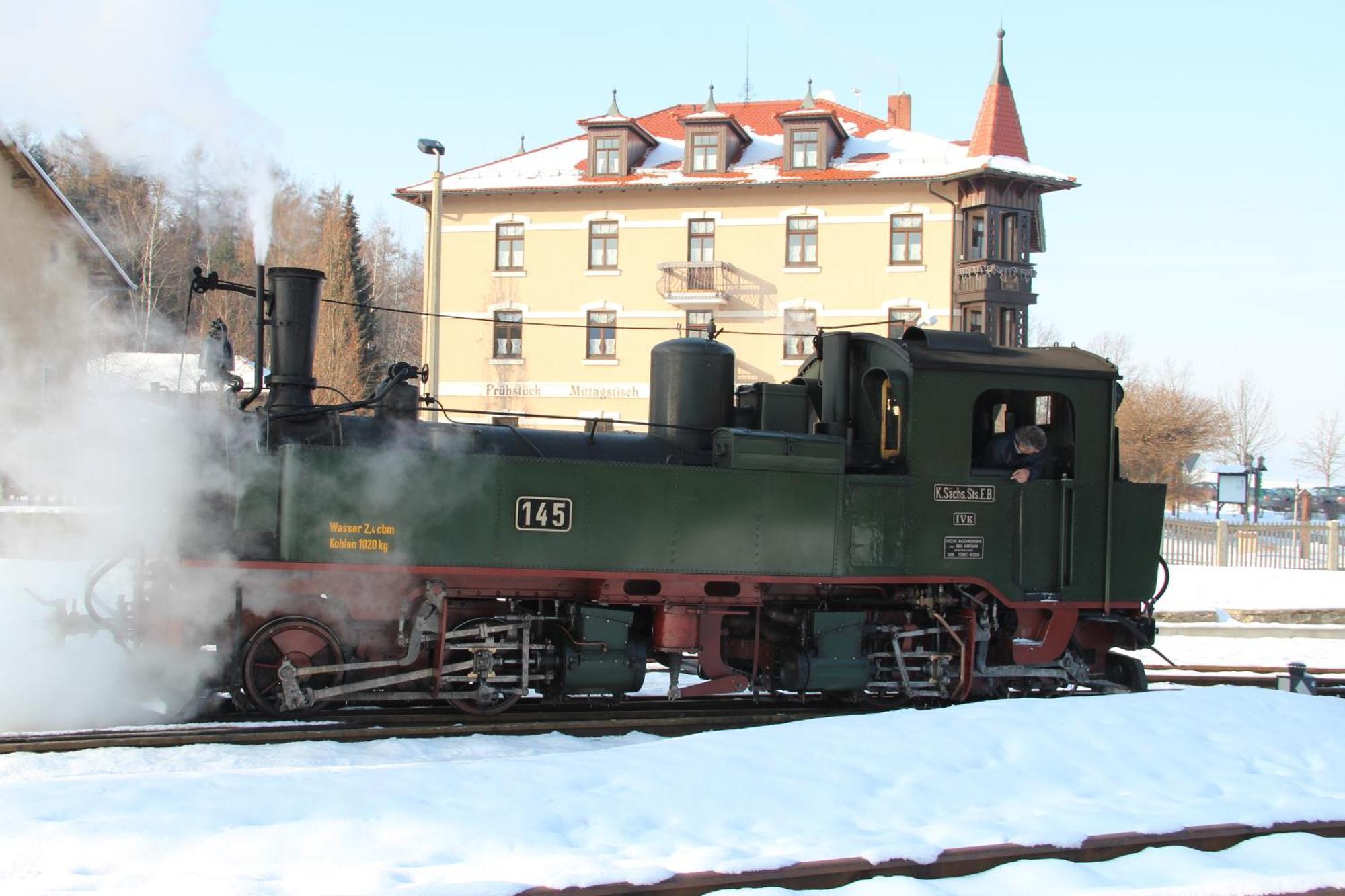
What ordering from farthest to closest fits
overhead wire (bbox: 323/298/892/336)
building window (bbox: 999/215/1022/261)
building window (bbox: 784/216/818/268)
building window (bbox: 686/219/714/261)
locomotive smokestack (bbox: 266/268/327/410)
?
building window (bbox: 686/219/714/261) < building window (bbox: 784/216/818/268) < building window (bbox: 999/215/1022/261) < overhead wire (bbox: 323/298/892/336) < locomotive smokestack (bbox: 266/268/327/410)

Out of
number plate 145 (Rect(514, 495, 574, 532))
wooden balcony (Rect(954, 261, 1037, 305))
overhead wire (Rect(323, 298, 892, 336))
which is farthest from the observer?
wooden balcony (Rect(954, 261, 1037, 305))

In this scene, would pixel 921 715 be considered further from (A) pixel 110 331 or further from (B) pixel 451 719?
(A) pixel 110 331

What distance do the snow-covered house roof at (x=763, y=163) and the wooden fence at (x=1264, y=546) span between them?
10.1 meters

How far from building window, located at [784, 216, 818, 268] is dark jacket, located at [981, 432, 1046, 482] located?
20789mm

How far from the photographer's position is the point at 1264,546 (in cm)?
2197

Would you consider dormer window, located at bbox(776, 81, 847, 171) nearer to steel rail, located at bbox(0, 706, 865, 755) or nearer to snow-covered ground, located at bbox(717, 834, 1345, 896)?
steel rail, located at bbox(0, 706, 865, 755)

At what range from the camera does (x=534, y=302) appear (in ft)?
100

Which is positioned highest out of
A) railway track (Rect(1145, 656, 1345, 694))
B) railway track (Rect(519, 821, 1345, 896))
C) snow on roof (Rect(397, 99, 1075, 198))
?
snow on roof (Rect(397, 99, 1075, 198))

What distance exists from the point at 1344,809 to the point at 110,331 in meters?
8.27

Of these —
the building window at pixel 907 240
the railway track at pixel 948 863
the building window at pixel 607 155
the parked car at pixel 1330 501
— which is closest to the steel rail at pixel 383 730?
the railway track at pixel 948 863

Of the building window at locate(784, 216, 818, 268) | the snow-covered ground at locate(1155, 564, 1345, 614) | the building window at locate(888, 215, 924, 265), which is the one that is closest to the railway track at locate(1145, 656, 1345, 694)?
the snow-covered ground at locate(1155, 564, 1345, 614)

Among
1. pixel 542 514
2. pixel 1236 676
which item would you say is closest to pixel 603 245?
pixel 1236 676

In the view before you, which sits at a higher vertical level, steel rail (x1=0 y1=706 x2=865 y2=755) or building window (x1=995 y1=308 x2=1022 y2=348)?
building window (x1=995 y1=308 x2=1022 y2=348)

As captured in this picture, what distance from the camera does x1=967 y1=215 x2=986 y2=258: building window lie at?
27.7 m
